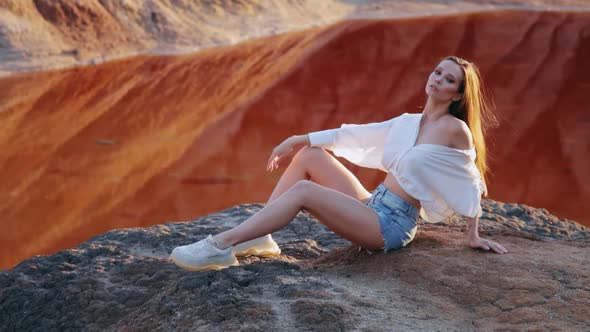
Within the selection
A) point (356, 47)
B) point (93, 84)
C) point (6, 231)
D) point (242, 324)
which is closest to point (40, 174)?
point (6, 231)

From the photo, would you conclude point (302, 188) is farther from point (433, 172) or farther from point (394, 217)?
point (433, 172)

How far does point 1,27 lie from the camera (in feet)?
22.4

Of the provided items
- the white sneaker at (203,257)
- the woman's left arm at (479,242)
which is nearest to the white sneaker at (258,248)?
the white sneaker at (203,257)

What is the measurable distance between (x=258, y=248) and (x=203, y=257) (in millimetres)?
271

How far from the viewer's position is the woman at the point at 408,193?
2.74 m

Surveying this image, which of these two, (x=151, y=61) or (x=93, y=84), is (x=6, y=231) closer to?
(x=93, y=84)

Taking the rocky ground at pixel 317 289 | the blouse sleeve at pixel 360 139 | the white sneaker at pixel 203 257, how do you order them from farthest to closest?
1. the blouse sleeve at pixel 360 139
2. the white sneaker at pixel 203 257
3. the rocky ground at pixel 317 289

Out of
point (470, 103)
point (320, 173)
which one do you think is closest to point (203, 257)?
point (320, 173)

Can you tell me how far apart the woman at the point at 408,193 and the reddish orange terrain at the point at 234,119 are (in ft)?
6.62

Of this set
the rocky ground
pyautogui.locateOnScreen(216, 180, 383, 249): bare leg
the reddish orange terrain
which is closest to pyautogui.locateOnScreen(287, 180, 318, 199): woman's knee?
pyautogui.locateOnScreen(216, 180, 383, 249): bare leg

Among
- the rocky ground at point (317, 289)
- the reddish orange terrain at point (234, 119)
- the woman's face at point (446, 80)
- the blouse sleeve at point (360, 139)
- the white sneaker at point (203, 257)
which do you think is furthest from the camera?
the reddish orange terrain at point (234, 119)

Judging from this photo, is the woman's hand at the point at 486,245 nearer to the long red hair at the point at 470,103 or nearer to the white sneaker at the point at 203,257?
the long red hair at the point at 470,103

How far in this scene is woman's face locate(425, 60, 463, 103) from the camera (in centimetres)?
282

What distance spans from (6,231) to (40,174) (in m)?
0.67
